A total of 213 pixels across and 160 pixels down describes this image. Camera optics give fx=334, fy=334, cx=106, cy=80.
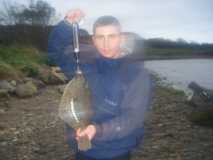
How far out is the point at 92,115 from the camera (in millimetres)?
3189

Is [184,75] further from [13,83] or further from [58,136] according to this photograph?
[58,136]

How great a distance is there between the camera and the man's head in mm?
3529

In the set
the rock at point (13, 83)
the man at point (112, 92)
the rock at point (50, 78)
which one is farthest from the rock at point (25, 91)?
the man at point (112, 92)

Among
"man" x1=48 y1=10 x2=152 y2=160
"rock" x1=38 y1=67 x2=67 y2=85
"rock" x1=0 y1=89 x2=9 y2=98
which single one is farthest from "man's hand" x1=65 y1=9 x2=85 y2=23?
"rock" x1=38 y1=67 x2=67 y2=85

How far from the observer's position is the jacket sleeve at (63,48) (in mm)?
3832

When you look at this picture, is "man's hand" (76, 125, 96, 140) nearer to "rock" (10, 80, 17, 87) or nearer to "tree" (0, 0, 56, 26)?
"rock" (10, 80, 17, 87)

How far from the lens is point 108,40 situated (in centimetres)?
352

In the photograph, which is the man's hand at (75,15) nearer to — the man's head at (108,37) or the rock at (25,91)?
the man's head at (108,37)

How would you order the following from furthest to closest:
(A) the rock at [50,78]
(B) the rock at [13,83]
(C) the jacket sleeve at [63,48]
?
(A) the rock at [50,78], (B) the rock at [13,83], (C) the jacket sleeve at [63,48]

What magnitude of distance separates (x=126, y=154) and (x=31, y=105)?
41.1 feet

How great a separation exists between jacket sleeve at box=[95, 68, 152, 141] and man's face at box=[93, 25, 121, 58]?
41cm

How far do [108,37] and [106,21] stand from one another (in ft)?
0.70

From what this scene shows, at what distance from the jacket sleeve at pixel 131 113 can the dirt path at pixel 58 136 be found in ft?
16.4

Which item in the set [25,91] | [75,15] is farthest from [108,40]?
[25,91]
